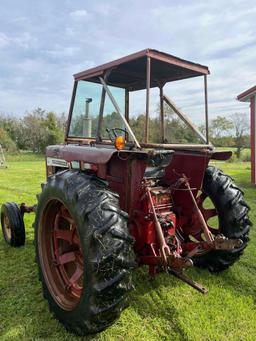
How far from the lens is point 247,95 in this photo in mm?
11164

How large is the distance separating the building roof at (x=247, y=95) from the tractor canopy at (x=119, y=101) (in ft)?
26.6

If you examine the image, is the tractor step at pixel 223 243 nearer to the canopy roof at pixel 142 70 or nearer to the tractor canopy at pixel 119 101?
the tractor canopy at pixel 119 101

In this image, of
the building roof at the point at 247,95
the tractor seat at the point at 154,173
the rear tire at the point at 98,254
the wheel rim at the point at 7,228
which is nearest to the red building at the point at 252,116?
the building roof at the point at 247,95

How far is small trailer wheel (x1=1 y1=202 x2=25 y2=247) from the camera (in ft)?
13.8

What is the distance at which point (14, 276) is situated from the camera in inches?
138

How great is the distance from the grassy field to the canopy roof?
2139mm

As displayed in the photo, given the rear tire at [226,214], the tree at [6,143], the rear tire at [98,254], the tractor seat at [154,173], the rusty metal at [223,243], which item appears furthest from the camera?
the tree at [6,143]

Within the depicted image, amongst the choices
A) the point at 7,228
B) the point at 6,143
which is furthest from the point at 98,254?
the point at 6,143

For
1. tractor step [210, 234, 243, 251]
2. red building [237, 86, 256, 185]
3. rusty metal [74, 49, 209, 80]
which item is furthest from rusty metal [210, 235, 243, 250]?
red building [237, 86, 256, 185]

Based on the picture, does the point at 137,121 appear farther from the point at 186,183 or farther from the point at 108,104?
the point at 186,183

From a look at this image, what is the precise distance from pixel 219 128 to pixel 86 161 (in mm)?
32569

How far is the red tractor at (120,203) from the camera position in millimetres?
2250

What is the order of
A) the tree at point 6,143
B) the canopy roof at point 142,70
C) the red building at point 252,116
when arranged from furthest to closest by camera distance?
the tree at point 6,143 < the red building at point 252,116 < the canopy roof at point 142,70

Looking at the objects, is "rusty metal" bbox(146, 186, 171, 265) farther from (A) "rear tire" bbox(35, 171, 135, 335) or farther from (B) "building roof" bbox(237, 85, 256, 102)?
(B) "building roof" bbox(237, 85, 256, 102)
